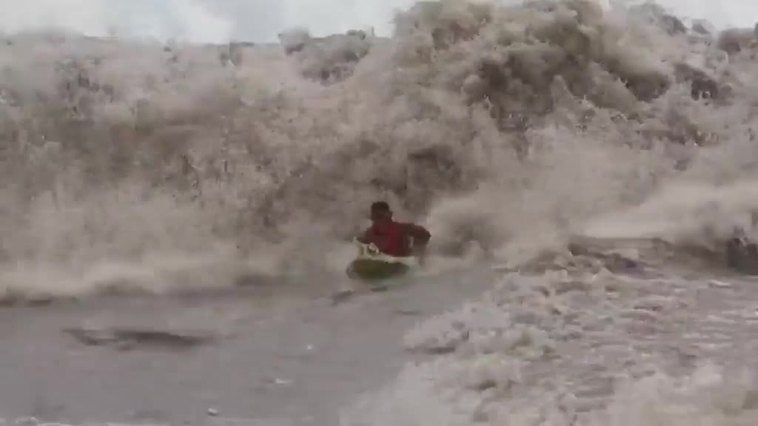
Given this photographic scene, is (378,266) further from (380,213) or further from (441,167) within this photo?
(441,167)

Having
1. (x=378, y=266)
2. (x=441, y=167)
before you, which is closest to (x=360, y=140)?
(x=441, y=167)

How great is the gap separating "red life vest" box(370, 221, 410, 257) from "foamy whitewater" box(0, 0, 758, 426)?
0.05 m

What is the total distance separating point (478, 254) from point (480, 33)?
1.32 feet

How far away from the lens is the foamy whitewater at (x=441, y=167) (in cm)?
107

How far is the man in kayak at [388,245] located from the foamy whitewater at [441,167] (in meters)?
0.03

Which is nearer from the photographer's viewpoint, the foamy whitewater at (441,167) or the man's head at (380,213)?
the foamy whitewater at (441,167)

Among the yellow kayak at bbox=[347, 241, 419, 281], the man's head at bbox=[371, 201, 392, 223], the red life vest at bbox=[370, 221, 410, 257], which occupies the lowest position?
the yellow kayak at bbox=[347, 241, 419, 281]

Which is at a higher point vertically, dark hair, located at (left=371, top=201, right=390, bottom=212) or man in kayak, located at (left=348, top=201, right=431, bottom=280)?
dark hair, located at (left=371, top=201, right=390, bottom=212)

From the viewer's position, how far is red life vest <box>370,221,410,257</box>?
3.97 feet

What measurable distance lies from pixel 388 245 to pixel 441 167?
18 cm

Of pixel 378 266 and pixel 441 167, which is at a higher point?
pixel 441 167

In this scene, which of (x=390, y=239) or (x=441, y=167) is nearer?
(x=390, y=239)

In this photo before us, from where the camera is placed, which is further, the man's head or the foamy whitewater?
the man's head

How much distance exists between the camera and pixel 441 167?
1.34 metres
